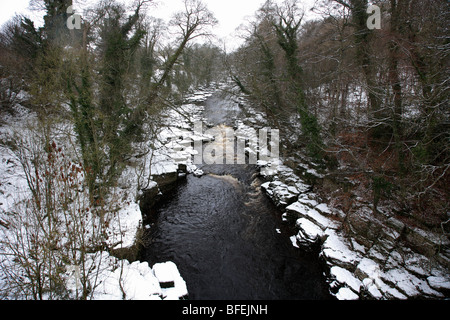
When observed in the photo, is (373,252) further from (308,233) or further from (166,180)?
(166,180)

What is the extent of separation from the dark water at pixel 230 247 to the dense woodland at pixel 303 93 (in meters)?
2.94

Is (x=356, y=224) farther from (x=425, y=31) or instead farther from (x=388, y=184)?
(x=425, y=31)

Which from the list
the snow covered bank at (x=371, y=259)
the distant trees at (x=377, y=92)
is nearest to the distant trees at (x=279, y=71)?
the distant trees at (x=377, y=92)

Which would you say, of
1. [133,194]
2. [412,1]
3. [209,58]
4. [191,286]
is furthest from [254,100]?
[209,58]

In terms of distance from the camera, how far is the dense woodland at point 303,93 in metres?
6.48

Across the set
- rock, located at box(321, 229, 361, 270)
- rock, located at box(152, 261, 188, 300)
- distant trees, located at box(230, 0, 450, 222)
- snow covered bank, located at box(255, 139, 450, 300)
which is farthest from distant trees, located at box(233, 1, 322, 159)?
rock, located at box(152, 261, 188, 300)

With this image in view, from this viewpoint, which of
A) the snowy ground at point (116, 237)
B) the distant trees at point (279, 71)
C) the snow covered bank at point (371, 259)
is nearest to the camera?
Result: the snowy ground at point (116, 237)

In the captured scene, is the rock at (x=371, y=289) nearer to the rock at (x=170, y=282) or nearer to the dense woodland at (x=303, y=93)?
the dense woodland at (x=303, y=93)

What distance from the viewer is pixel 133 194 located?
9922 mm

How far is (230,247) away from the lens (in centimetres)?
822

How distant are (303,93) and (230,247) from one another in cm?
910

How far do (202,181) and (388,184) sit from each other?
9.16 metres

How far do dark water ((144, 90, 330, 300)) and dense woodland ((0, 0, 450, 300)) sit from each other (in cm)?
294

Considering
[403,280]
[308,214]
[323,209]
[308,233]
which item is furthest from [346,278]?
[323,209]
